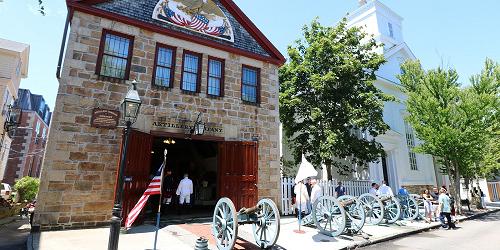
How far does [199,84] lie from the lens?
10.8 metres

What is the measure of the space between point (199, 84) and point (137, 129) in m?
3.00

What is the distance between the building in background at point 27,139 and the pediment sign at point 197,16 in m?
31.5

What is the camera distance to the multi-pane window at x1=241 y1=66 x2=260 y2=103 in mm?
11875

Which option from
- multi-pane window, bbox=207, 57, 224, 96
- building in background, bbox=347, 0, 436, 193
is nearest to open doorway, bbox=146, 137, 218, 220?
multi-pane window, bbox=207, 57, 224, 96

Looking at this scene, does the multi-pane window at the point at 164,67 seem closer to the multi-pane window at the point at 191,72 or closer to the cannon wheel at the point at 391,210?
the multi-pane window at the point at 191,72

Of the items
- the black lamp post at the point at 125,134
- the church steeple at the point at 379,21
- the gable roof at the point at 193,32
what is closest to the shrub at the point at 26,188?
the gable roof at the point at 193,32

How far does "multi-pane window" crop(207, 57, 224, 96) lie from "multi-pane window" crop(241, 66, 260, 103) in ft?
3.30

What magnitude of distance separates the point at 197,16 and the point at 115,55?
3736 mm

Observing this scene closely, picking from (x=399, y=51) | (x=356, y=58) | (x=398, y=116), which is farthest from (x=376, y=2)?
(x=356, y=58)

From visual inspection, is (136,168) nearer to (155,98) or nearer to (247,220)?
(155,98)

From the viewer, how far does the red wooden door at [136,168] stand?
8.20m

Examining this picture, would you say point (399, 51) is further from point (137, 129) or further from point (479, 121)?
point (137, 129)

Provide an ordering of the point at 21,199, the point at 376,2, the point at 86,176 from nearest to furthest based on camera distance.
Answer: the point at 86,176
the point at 21,199
the point at 376,2

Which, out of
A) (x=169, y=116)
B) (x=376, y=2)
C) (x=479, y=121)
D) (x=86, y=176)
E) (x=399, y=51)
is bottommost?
(x=86, y=176)
